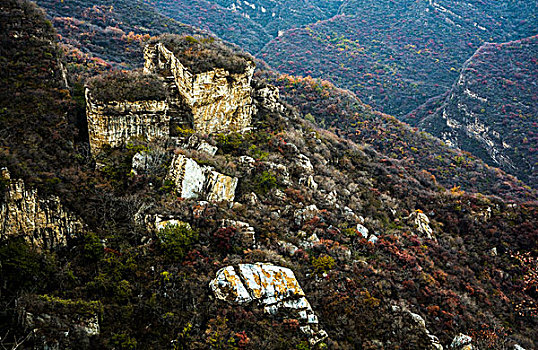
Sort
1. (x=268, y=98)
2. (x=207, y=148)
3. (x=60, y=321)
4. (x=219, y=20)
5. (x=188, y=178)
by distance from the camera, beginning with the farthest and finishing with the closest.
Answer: (x=219, y=20) < (x=268, y=98) < (x=207, y=148) < (x=188, y=178) < (x=60, y=321)

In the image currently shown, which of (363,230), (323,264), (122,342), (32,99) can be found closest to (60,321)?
(122,342)

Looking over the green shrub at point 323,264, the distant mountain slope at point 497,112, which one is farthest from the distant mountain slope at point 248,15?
the green shrub at point 323,264

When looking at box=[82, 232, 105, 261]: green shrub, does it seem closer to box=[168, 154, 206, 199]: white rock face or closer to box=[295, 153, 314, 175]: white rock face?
box=[168, 154, 206, 199]: white rock face

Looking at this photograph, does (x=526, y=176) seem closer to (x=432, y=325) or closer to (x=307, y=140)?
(x=307, y=140)

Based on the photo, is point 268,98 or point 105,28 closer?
point 268,98

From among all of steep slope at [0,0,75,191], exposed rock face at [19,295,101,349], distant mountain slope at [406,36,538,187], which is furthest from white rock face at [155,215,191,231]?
distant mountain slope at [406,36,538,187]

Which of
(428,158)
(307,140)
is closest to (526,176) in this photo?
(428,158)

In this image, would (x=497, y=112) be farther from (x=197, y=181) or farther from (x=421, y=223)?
(x=197, y=181)
